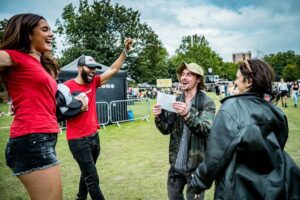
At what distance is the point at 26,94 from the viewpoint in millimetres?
2104

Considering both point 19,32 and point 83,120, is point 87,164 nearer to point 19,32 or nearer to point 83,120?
point 83,120

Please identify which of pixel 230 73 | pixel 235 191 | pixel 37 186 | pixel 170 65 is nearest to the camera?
pixel 235 191

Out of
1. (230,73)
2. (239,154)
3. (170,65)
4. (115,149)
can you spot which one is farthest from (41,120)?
(230,73)

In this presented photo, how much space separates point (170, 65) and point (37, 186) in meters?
67.2

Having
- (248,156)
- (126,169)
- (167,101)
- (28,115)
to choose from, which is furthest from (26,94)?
(126,169)

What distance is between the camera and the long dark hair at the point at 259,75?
2.18 meters

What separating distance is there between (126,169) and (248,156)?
4.58 metres

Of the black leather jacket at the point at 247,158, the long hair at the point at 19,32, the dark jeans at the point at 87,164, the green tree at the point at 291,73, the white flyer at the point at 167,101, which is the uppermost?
Result: the green tree at the point at 291,73

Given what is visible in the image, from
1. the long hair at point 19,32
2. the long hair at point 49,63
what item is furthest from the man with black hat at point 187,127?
the long hair at point 19,32

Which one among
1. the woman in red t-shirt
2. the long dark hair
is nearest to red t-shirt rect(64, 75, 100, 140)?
the woman in red t-shirt

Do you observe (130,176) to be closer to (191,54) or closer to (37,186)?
(37,186)

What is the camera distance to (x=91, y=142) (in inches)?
152

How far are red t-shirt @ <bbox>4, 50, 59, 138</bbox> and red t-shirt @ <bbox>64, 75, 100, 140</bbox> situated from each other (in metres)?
1.48

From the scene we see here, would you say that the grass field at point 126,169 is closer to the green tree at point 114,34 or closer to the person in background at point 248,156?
the person in background at point 248,156
